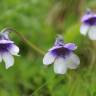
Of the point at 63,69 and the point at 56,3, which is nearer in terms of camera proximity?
the point at 63,69

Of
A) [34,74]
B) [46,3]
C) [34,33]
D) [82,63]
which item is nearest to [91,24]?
[82,63]

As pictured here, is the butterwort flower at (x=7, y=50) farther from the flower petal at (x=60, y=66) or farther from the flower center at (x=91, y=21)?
the flower center at (x=91, y=21)

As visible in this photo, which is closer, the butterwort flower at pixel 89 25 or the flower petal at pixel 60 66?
the flower petal at pixel 60 66

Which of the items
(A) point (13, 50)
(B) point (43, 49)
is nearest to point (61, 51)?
(A) point (13, 50)

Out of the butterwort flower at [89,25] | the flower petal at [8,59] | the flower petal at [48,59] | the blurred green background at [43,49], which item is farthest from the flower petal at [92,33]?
the flower petal at [8,59]

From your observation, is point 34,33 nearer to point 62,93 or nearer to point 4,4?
point 4,4
